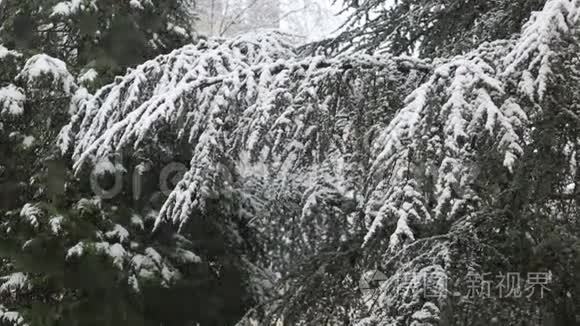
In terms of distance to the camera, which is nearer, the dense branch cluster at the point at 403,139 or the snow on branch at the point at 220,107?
the dense branch cluster at the point at 403,139

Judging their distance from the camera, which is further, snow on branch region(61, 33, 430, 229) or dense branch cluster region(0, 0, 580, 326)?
snow on branch region(61, 33, 430, 229)

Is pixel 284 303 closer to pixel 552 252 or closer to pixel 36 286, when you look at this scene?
pixel 552 252

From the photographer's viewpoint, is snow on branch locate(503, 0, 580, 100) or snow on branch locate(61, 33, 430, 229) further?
snow on branch locate(61, 33, 430, 229)

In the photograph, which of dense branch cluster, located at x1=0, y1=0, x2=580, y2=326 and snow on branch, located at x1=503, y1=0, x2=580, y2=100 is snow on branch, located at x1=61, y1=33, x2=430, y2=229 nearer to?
dense branch cluster, located at x1=0, y1=0, x2=580, y2=326

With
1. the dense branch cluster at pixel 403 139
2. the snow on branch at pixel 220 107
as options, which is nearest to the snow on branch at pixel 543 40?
the dense branch cluster at pixel 403 139

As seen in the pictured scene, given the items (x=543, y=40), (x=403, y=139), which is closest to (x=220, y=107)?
(x=403, y=139)

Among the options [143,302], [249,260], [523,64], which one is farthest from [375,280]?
[249,260]

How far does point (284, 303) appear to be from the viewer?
151 inches

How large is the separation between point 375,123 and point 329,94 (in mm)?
280

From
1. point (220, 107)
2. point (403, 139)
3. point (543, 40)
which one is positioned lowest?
point (403, 139)

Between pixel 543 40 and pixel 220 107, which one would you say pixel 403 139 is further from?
pixel 220 107

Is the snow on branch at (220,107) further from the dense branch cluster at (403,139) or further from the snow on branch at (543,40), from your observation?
the snow on branch at (543,40)

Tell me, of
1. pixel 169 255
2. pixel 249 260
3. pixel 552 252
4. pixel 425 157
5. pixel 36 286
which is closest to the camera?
pixel 425 157

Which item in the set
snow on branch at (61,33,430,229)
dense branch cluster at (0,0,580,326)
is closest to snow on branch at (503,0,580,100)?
dense branch cluster at (0,0,580,326)
